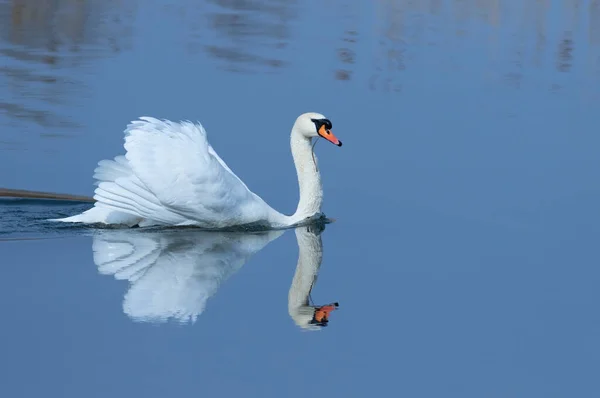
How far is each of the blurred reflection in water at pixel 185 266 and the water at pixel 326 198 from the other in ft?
0.07

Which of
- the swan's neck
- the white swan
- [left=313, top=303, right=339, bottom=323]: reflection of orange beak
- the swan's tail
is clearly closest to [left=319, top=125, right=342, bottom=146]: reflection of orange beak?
the swan's neck

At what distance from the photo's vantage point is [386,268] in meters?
8.55

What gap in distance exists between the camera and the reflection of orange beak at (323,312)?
752 cm

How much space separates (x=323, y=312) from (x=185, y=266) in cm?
116

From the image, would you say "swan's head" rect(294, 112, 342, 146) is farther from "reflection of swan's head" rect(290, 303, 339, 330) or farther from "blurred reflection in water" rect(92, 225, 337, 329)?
"reflection of swan's head" rect(290, 303, 339, 330)

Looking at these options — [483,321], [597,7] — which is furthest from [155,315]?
[597,7]

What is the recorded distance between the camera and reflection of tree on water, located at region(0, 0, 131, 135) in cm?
1204

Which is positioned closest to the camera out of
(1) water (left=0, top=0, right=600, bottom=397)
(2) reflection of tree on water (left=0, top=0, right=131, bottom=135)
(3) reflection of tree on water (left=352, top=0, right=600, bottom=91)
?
(1) water (left=0, top=0, right=600, bottom=397)

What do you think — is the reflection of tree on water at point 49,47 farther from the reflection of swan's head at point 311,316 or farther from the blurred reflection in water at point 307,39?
the reflection of swan's head at point 311,316

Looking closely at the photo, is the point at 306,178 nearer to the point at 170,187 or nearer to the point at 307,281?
the point at 170,187

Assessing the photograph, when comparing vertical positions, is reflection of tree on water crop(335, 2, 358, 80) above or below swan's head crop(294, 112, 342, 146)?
below

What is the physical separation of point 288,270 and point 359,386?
201cm

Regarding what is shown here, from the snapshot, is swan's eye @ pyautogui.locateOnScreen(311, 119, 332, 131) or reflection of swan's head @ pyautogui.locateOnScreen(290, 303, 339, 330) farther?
swan's eye @ pyautogui.locateOnScreen(311, 119, 332, 131)

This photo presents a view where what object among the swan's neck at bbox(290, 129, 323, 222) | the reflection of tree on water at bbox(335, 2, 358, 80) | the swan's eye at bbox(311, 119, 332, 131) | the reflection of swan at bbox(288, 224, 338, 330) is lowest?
the reflection of swan at bbox(288, 224, 338, 330)
